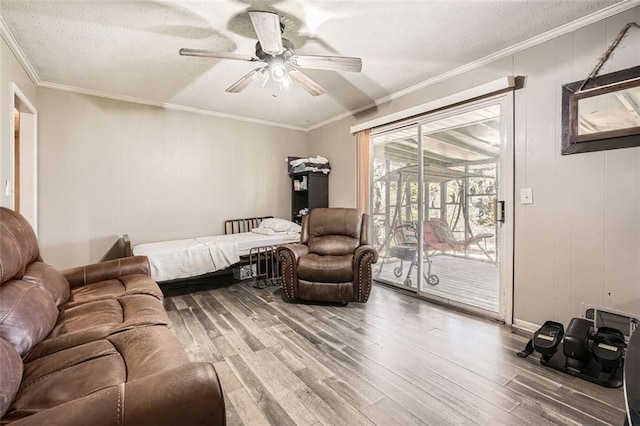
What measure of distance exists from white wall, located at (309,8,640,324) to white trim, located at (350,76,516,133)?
0.12 meters

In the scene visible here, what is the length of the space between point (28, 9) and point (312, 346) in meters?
3.09

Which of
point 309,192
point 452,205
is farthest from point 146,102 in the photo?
point 452,205

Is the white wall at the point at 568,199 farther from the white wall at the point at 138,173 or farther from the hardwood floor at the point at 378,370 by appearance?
the white wall at the point at 138,173

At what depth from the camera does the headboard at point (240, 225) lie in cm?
440

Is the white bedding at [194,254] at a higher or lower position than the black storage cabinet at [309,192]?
lower

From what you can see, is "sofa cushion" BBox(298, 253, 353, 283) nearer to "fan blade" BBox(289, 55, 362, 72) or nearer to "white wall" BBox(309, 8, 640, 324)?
"white wall" BBox(309, 8, 640, 324)

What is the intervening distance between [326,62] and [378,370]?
2182mm

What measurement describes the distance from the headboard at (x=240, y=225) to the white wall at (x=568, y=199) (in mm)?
3447

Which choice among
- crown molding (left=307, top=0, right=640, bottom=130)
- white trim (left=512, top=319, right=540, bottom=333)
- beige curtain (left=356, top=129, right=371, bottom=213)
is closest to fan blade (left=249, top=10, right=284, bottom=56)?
crown molding (left=307, top=0, right=640, bottom=130)

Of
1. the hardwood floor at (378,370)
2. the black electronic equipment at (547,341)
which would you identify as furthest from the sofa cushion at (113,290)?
the black electronic equipment at (547,341)

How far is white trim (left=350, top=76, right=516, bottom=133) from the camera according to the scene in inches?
99.0

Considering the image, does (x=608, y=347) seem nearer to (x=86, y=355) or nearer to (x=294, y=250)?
(x=294, y=250)

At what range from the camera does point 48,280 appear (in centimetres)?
174

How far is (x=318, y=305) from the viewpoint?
3.07 metres
